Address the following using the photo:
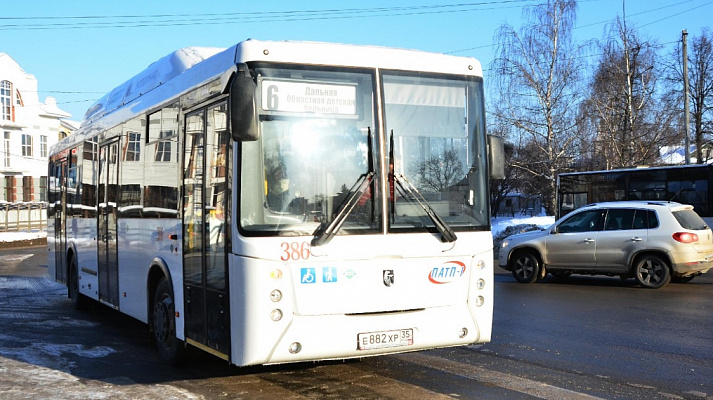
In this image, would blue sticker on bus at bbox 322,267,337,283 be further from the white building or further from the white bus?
the white building

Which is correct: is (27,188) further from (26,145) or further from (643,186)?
(643,186)

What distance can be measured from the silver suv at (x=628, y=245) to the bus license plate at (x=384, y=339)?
10.3 m

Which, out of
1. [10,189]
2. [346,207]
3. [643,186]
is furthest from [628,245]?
[10,189]

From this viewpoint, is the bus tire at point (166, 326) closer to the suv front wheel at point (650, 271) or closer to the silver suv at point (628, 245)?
the silver suv at point (628, 245)

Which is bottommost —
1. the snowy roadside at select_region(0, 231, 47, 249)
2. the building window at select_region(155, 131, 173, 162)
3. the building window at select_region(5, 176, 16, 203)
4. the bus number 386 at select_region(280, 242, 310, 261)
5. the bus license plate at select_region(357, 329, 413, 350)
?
the snowy roadside at select_region(0, 231, 47, 249)

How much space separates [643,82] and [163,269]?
3947 cm

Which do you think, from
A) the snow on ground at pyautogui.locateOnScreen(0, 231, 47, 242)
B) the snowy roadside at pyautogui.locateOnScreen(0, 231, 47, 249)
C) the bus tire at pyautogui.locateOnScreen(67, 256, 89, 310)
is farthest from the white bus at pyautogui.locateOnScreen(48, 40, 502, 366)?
the snow on ground at pyautogui.locateOnScreen(0, 231, 47, 242)

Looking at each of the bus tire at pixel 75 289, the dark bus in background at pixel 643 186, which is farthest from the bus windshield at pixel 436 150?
the dark bus in background at pixel 643 186

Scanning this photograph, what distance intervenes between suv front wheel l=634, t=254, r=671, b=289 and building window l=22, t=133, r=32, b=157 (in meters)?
55.5

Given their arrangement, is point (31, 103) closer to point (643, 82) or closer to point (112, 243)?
point (643, 82)

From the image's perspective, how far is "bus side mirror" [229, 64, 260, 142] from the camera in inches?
262

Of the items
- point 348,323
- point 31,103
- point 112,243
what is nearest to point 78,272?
point 112,243

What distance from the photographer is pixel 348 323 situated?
7.06 metres

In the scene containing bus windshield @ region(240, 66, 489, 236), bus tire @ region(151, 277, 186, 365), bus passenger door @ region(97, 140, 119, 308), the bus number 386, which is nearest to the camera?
the bus number 386
